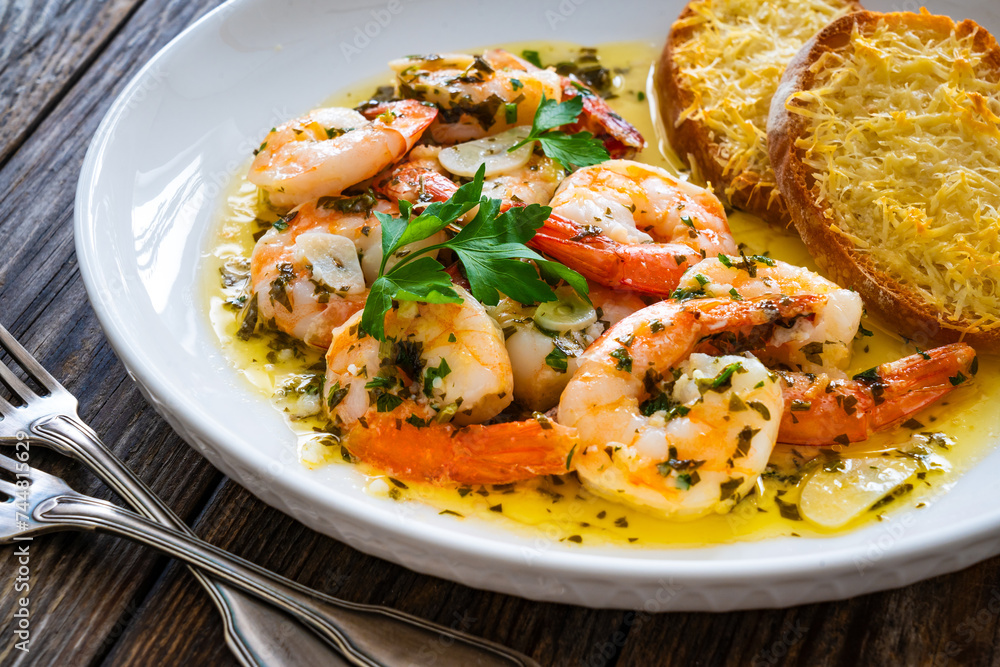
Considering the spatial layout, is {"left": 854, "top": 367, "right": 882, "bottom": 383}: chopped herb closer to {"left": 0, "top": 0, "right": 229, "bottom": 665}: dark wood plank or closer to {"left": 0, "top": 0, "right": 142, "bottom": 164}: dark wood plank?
{"left": 0, "top": 0, "right": 229, "bottom": 665}: dark wood plank

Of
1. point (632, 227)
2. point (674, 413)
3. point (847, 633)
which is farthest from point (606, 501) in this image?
point (632, 227)

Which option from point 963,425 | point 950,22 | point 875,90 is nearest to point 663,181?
point 875,90

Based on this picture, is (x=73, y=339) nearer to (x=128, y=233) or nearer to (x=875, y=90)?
(x=128, y=233)

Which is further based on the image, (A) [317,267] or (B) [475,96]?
(B) [475,96]

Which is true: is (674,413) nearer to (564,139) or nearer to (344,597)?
(344,597)

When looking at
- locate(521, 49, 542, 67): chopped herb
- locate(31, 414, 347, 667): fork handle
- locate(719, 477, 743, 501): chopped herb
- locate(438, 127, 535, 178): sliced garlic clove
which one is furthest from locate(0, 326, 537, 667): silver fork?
locate(521, 49, 542, 67): chopped herb
